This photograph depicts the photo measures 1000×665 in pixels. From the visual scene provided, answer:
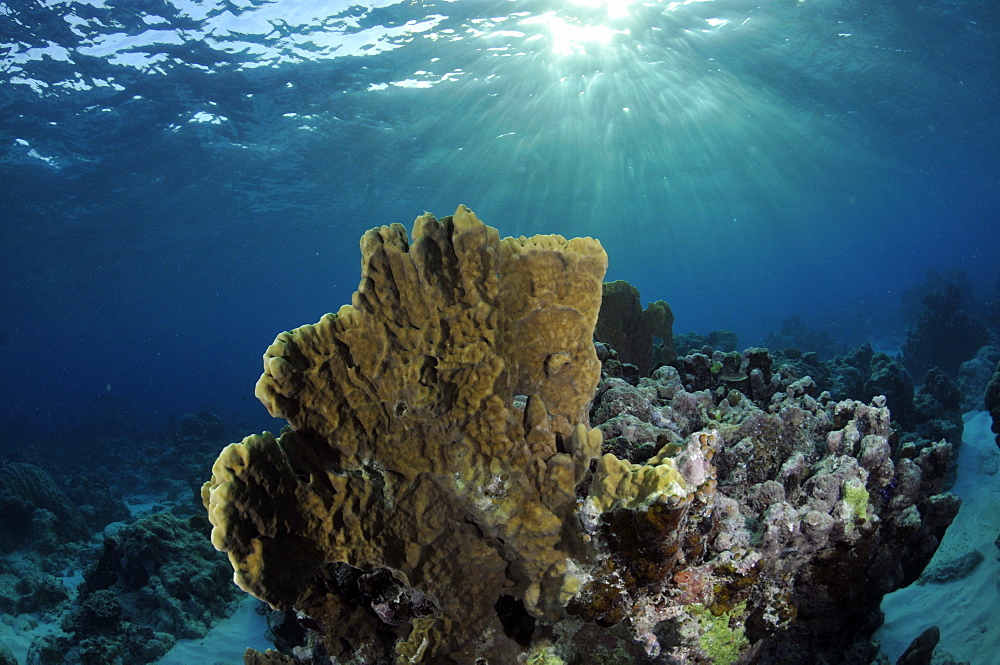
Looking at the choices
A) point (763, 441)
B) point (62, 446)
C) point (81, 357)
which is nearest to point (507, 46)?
point (763, 441)

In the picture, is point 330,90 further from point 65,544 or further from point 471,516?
point 471,516

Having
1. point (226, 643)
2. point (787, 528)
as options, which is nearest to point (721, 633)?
point (787, 528)

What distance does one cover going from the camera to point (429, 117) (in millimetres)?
24312

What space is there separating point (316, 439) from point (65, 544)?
1437 cm

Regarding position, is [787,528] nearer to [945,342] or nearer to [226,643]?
[226,643]

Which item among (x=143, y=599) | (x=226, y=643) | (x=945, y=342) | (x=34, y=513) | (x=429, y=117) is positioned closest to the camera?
(x=226, y=643)

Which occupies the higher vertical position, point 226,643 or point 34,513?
point 34,513

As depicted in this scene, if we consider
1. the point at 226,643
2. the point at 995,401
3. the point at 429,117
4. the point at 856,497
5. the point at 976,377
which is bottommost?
the point at 226,643

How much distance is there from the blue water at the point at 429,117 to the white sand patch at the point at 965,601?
17471mm

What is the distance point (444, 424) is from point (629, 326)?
5.19 meters

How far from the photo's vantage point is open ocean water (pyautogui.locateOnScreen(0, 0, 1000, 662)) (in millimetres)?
17391

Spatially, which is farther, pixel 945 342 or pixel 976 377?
pixel 945 342

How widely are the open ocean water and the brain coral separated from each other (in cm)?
660

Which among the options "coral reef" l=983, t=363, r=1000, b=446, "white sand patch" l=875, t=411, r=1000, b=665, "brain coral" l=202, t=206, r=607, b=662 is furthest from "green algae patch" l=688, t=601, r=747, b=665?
"coral reef" l=983, t=363, r=1000, b=446
